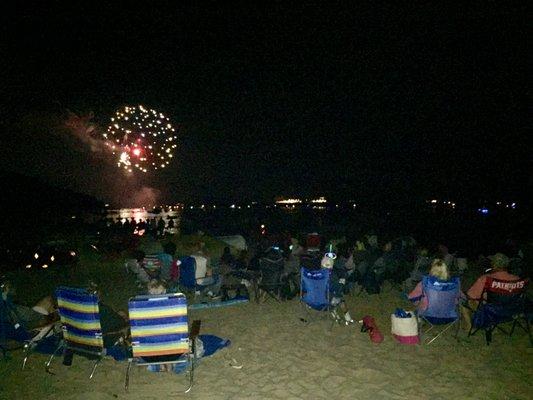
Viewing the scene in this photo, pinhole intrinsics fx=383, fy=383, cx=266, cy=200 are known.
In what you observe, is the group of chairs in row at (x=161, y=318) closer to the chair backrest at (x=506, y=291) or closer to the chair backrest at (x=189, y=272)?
the chair backrest at (x=506, y=291)

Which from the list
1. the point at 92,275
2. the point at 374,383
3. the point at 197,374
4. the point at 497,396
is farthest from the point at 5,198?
the point at 497,396

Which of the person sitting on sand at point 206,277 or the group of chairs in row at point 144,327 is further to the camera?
the person sitting on sand at point 206,277

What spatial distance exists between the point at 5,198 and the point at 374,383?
56.3 feet

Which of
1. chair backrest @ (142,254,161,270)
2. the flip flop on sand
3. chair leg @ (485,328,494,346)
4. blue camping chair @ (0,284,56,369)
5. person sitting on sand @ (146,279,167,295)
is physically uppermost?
person sitting on sand @ (146,279,167,295)

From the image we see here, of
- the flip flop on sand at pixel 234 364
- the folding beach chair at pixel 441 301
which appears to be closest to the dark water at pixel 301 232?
the folding beach chair at pixel 441 301

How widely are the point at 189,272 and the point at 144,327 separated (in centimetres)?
358

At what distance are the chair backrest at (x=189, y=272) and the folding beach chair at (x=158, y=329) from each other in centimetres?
347

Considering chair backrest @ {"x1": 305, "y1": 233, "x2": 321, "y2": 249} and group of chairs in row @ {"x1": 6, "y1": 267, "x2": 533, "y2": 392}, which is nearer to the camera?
group of chairs in row @ {"x1": 6, "y1": 267, "x2": 533, "y2": 392}

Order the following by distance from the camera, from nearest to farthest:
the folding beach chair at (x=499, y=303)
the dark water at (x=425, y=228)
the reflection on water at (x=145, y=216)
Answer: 1. the folding beach chair at (x=499, y=303)
2. the dark water at (x=425, y=228)
3. the reflection on water at (x=145, y=216)

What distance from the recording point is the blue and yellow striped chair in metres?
4.60

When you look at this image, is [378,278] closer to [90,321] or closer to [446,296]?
[446,296]

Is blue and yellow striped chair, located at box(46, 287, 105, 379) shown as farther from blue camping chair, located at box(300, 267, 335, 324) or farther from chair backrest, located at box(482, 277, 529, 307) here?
chair backrest, located at box(482, 277, 529, 307)

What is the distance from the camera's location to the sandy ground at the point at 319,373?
4.49 metres

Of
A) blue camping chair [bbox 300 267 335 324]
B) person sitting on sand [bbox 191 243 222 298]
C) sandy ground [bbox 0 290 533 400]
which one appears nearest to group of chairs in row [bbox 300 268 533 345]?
sandy ground [bbox 0 290 533 400]
